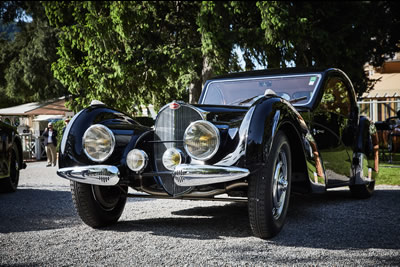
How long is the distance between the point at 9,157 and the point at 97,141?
4.21m

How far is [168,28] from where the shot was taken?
56.4ft

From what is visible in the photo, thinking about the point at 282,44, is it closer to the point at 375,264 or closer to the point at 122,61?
the point at 122,61

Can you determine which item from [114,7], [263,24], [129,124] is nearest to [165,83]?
[114,7]

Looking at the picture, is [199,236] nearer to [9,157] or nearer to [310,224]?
[310,224]

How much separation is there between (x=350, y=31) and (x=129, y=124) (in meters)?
12.8

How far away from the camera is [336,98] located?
5805 millimetres

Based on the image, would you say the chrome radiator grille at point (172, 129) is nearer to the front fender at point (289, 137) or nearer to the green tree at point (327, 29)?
the front fender at point (289, 137)

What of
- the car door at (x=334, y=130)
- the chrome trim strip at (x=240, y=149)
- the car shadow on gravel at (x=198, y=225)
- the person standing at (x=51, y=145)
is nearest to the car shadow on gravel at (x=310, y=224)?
the car shadow on gravel at (x=198, y=225)

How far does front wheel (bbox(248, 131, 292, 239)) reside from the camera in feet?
11.6

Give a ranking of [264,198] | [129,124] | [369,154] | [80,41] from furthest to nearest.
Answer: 1. [80,41]
2. [369,154]
3. [129,124]
4. [264,198]

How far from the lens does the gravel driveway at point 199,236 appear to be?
3184 millimetres

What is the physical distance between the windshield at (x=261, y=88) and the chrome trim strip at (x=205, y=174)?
6.21 ft

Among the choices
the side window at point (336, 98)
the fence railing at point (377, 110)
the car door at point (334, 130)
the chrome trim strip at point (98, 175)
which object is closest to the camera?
the chrome trim strip at point (98, 175)

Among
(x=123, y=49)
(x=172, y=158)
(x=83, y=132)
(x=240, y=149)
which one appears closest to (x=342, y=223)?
(x=240, y=149)
